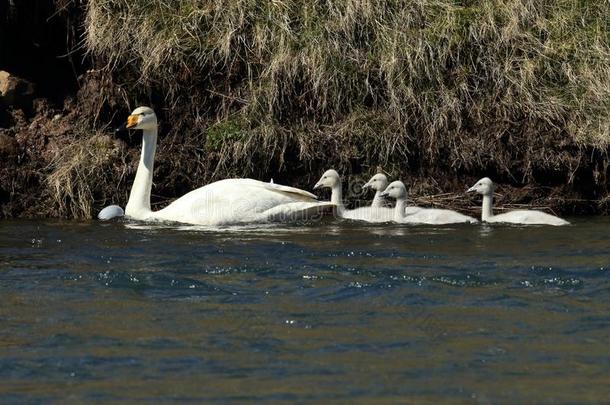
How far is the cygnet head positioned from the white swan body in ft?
5.02

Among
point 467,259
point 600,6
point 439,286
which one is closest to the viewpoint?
point 439,286

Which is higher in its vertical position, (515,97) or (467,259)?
(515,97)

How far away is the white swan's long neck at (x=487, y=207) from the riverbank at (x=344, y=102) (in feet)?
2.13

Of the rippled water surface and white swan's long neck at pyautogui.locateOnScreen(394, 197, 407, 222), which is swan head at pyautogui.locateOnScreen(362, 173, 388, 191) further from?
the rippled water surface

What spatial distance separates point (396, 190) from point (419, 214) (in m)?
0.28

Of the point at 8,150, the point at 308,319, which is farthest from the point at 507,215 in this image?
the point at 8,150

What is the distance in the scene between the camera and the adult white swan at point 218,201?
10594mm

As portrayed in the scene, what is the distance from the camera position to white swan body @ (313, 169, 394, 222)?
11.0 meters

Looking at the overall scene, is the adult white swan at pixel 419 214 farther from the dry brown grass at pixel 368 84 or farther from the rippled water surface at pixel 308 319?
the rippled water surface at pixel 308 319

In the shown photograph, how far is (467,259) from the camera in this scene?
8.54m

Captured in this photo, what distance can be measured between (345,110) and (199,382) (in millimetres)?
6128

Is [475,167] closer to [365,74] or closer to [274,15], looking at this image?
[365,74]

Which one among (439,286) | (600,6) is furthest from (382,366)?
(600,6)

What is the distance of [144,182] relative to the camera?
11.0m
